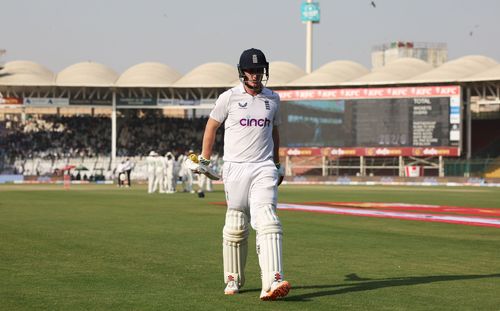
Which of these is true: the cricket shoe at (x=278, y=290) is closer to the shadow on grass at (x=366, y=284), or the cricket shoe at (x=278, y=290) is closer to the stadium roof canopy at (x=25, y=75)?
the shadow on grass at (x=366, y=284)

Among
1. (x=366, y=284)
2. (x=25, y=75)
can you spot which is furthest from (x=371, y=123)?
(x=366, y=284)

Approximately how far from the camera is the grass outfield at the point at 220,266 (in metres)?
8.15

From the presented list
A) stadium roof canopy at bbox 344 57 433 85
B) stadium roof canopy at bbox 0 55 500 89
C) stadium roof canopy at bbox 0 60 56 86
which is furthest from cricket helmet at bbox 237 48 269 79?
stadium roof canopy at bbox 0 60 56 86

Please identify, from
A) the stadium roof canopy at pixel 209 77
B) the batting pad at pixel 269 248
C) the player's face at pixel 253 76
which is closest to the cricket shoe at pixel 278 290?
the batting pad at pixel 269 248

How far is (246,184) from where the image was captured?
28.6 feet

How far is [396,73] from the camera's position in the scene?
7875cm

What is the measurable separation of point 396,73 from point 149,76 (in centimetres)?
2235

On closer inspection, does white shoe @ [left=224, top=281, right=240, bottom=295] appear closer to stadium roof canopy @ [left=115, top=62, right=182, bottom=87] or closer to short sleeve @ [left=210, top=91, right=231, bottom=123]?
short sleeve @ [left=210, top=91, right=231, bottom=123]

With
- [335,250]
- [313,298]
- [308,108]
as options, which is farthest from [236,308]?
[308,108]

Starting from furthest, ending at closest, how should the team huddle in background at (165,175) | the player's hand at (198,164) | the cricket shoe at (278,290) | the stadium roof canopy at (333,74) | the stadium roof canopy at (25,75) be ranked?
the stadium roof canopy at (25,75)
the stadium roof canopy at (333,74)
the team huddle in background at (165,175)
the player's hand at (198,164)
the cricket shoe at (278,290)

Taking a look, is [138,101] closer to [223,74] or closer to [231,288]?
[223,74]

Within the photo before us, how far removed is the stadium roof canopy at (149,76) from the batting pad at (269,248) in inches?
2918

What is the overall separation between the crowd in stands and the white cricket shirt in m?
73.4

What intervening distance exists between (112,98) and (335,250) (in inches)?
2842
